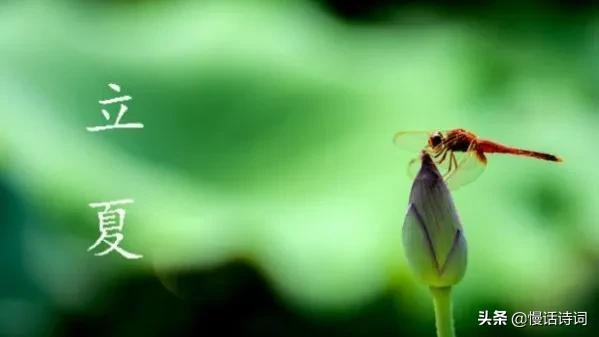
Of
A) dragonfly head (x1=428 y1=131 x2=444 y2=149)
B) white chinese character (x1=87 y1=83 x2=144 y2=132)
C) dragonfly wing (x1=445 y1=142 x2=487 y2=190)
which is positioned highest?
white chinese character (x1=87 y1=83 x2=144 y2=132)

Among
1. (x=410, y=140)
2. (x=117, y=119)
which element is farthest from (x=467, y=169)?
(x=117, y=119)

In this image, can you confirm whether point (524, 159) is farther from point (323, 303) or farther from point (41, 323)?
point (41, 323)

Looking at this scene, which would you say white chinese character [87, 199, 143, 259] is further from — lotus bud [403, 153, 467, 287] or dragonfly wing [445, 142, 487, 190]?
lotus bud [403, 153, 467, 287]

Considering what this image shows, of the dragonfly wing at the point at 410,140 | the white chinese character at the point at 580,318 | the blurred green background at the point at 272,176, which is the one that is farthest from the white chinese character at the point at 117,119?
the white chinese character at the point at 580,318

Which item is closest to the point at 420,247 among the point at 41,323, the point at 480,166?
the point at 480,166

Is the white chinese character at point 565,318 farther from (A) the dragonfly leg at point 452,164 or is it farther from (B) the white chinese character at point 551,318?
(A) the dragonfly leg at point 452,164

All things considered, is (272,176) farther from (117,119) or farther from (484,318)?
(484,318)

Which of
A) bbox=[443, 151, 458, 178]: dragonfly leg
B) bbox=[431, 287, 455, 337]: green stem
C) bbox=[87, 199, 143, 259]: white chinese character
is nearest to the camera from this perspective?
bbox=[431, 287, 455, 337]: green stem

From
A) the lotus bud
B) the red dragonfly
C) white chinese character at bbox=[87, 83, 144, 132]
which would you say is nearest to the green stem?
the lotus bud
